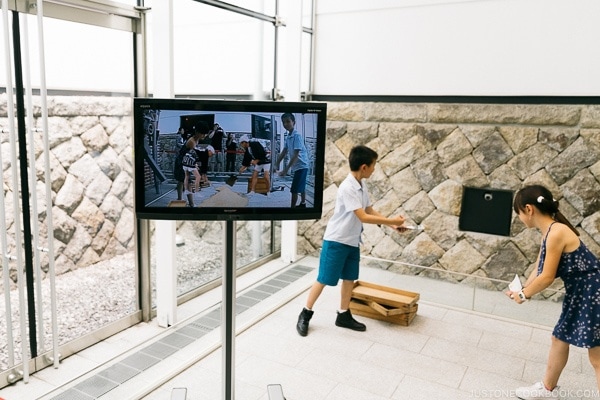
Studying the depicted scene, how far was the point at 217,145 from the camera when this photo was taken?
2.10m

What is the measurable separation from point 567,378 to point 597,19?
113 inches

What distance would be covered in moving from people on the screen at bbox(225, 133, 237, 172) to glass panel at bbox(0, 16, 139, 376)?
155 cm

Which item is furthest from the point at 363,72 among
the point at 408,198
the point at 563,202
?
the point at 563,202

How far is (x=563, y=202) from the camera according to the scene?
445 centimetres

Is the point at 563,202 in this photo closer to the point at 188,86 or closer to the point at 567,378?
the point at 567,378

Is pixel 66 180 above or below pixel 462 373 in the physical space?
above

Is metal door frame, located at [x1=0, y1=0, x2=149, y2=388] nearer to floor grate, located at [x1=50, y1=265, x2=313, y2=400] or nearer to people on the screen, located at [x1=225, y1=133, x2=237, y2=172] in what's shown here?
floor grate, located at [x1=50, y1=265, x2=313, y2=400]

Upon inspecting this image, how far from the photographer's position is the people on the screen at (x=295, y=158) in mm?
2154

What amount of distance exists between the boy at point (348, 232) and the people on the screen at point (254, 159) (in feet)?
4.72

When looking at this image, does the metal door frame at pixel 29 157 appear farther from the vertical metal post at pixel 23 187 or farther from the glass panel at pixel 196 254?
the glass panel at pixel 196 254

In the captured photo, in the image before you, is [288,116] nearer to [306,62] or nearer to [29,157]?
[29,157]

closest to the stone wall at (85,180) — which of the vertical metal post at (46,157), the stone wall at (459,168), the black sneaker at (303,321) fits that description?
the vertical metal post at (46,157)

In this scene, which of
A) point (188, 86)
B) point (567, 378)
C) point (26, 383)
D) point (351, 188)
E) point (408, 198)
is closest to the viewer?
point (26, 383)

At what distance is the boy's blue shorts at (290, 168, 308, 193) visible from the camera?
7.27 ft
